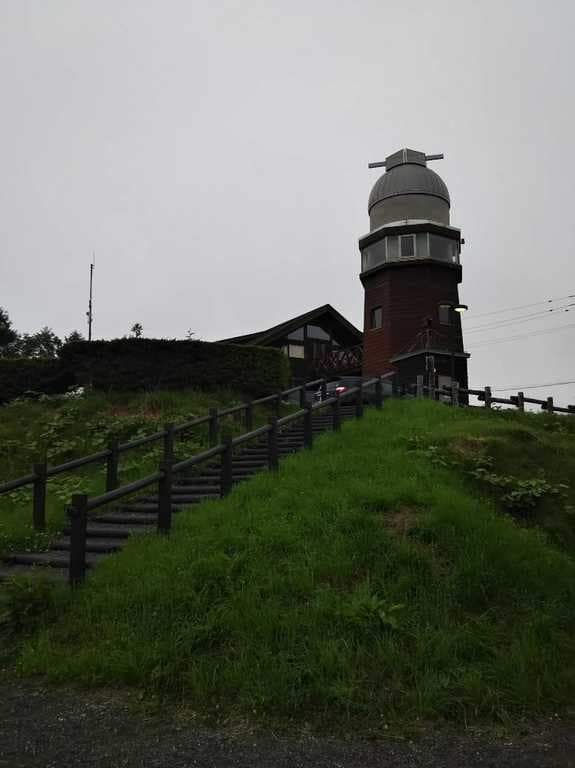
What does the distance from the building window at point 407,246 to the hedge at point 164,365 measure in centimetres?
1500

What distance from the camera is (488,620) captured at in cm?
557

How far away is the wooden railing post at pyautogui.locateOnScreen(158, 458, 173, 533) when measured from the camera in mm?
7457

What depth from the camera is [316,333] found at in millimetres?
36250

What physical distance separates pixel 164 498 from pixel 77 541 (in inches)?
55.1

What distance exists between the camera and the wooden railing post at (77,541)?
6.30 meters

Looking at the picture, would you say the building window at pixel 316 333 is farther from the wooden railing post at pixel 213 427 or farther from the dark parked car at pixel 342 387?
the wooden railing post at pixel 213 427

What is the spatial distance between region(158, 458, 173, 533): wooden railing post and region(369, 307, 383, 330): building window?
24638mm

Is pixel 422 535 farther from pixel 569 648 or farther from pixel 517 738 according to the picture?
pixel 517 738

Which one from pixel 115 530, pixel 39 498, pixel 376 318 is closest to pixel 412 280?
pixel 376 318

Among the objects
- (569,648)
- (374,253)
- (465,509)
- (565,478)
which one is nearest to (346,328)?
(374,253)

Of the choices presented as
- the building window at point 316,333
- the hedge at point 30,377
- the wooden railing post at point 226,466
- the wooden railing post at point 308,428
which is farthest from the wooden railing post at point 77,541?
the building window at point 316,333

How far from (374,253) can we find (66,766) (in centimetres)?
3016

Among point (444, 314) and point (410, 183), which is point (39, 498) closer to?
point (444, 314)

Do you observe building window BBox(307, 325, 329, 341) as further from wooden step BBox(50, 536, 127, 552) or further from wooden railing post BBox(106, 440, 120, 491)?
wooden step BBox(50, 536, 127, 552)
